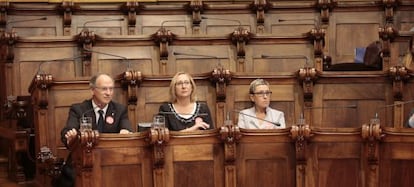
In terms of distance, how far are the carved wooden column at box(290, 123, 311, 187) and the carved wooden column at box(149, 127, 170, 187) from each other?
21 cm

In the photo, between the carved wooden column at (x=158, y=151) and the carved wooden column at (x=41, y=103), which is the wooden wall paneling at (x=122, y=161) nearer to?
the carved wooden column at (x=158, y=151)

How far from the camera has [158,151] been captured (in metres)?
1.14

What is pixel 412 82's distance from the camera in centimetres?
146

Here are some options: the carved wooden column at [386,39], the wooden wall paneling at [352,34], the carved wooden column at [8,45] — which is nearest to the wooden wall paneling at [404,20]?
the wooden wall paneling at [352,34]

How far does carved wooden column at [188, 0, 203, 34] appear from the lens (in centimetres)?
193

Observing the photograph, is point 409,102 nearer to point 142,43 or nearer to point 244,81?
point 244,81

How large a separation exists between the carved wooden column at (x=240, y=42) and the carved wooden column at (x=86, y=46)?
13.2 inches

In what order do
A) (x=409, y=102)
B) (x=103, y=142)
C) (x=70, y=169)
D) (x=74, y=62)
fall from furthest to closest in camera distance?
1. (x=74, y=62)
2. (x=409, y=102)
3. (x=70, y=169)
4. (x=103, y=142)

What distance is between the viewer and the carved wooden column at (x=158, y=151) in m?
1.13

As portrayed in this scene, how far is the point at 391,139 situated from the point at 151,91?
535 millimetres

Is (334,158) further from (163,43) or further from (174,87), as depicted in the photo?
(163,43)

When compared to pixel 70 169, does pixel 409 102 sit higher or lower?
higher

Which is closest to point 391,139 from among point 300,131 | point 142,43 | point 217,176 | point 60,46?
point 300,131

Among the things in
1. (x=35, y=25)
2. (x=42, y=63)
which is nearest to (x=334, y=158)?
(x=42, y=63)
